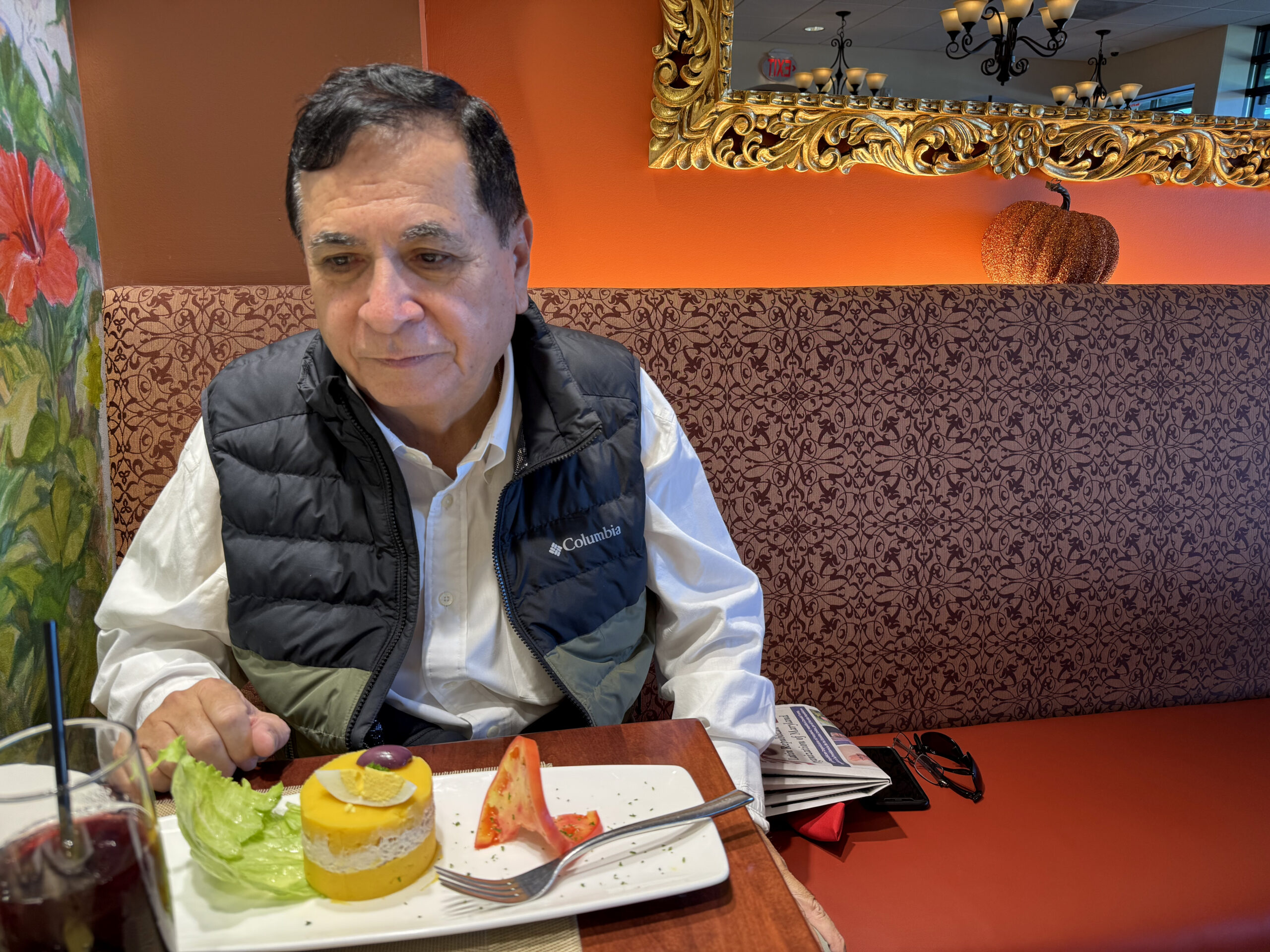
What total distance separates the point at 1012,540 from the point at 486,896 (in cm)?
157

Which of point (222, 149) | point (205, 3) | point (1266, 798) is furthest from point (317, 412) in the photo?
point (1266, 798)

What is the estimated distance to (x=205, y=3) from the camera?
1.67 m

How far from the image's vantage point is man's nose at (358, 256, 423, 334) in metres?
1.13

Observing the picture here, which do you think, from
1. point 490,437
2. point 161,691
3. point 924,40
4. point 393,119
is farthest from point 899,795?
point 924,40

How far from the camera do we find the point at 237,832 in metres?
0.76

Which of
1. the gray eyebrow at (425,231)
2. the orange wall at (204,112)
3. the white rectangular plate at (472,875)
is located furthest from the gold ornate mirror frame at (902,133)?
the white rectangular plate at (472,875)

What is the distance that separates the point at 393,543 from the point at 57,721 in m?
0.74

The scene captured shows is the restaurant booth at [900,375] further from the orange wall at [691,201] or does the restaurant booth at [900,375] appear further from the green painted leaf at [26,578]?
the green painted leaf at [26,578]

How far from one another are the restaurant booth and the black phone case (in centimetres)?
3

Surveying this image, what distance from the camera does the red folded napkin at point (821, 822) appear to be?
148 cm

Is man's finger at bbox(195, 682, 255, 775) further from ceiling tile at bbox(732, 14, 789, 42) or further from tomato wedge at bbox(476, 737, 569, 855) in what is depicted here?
ceiling tile at bbox(732, 14, 789, 42)

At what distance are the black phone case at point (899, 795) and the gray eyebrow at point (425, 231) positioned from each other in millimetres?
1206

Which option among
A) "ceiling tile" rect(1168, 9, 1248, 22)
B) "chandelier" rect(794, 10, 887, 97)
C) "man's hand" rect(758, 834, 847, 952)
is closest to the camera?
"man's hand" rect(758, 834, 847, 952)

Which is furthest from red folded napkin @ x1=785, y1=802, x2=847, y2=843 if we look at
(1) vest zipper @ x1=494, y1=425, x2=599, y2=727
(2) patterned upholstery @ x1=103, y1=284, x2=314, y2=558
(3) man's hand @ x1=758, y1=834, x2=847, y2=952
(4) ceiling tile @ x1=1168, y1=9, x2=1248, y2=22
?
(4) ceiling tile @ x1=1168, y1=9, x2=1248, y2=22
